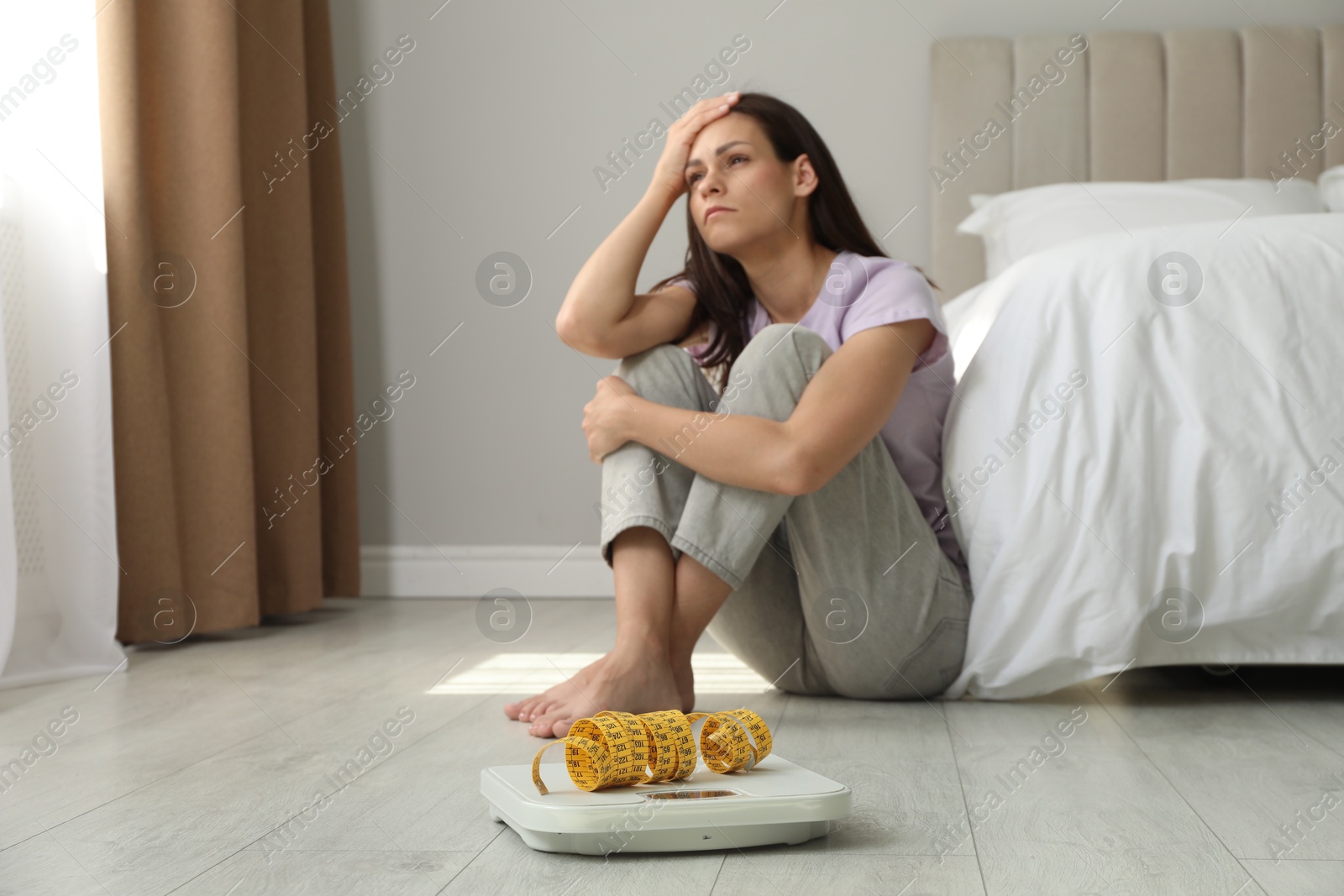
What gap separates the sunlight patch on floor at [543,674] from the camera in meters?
1.53

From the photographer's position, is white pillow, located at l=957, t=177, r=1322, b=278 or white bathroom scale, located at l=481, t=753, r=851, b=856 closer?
white bathroom scale, located at l=481, t=753, r=851, b=856

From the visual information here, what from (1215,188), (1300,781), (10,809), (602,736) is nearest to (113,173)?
(10,809)

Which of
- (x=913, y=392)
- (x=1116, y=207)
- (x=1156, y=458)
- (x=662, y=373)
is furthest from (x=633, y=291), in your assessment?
(x=1116, y=207)

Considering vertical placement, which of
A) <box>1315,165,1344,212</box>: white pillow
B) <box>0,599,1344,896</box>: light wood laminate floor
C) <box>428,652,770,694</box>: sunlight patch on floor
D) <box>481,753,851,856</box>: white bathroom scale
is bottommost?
<box>428,652,770,694</box>: sunlight patch on floor

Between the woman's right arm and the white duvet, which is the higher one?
the woman's right arm

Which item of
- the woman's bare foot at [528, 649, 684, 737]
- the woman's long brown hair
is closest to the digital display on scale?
the woman's bare foot at [528, 649, 684, 737]

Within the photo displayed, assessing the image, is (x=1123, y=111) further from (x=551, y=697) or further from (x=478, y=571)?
(x=551, y=697)

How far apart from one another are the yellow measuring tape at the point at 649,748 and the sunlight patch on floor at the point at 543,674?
0.55 meters

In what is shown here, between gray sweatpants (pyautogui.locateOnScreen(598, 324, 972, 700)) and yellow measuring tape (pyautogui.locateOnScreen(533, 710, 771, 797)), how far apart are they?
12.6 inches

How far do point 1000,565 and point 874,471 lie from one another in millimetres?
181

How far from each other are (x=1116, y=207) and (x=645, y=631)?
1.58 metres

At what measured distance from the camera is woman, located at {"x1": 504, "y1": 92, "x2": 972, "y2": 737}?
1.24 meters

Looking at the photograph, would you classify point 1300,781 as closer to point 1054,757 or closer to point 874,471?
point 1054,757

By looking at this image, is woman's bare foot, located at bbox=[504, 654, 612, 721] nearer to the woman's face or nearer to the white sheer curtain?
the woman's face
